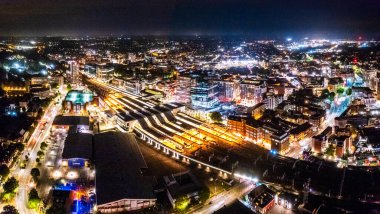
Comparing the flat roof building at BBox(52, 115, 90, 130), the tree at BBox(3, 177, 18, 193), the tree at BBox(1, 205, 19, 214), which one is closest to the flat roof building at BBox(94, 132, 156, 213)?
the flat roof building at BBox(52, 115, 90, 130)

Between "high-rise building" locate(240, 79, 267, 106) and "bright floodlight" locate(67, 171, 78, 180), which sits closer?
"bright floodlight" locate(67, 171, 78, 180)

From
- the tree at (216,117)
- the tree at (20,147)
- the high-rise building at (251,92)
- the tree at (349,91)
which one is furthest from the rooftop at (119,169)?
the tree at (349,91)

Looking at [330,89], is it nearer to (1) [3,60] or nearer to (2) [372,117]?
(2) [372,117]

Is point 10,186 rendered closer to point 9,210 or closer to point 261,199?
point 9,210

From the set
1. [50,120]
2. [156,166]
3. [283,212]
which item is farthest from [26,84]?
[283,212]

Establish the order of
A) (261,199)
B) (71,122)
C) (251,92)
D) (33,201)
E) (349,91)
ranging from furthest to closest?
(349,91), (251,92), (71,122), (261,199), (33,201)

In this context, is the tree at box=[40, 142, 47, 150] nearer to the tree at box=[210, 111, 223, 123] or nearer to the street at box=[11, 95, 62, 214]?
the street at box=[11, 95, 62, 214]

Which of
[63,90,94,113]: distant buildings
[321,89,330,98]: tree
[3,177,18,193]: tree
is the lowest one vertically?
[3,177,18,193]: tree

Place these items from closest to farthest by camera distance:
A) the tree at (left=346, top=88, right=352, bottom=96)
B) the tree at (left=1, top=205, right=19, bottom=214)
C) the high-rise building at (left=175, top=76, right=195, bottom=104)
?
the tree at (left=1, top=205, right=19, bottom=214) → the high-rise building at (left=175, top=76, right=195, bottom=104) → the tree at (left=346, top=88, right=352, bottom=96)

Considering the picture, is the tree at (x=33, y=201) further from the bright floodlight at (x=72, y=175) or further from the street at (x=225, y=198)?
the street at (x=225, y=198)

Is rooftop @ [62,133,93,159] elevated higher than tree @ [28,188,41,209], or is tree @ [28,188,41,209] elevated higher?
rooftop @ [62,133,93,159]

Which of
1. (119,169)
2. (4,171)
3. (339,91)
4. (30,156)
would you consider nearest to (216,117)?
(119,169)
